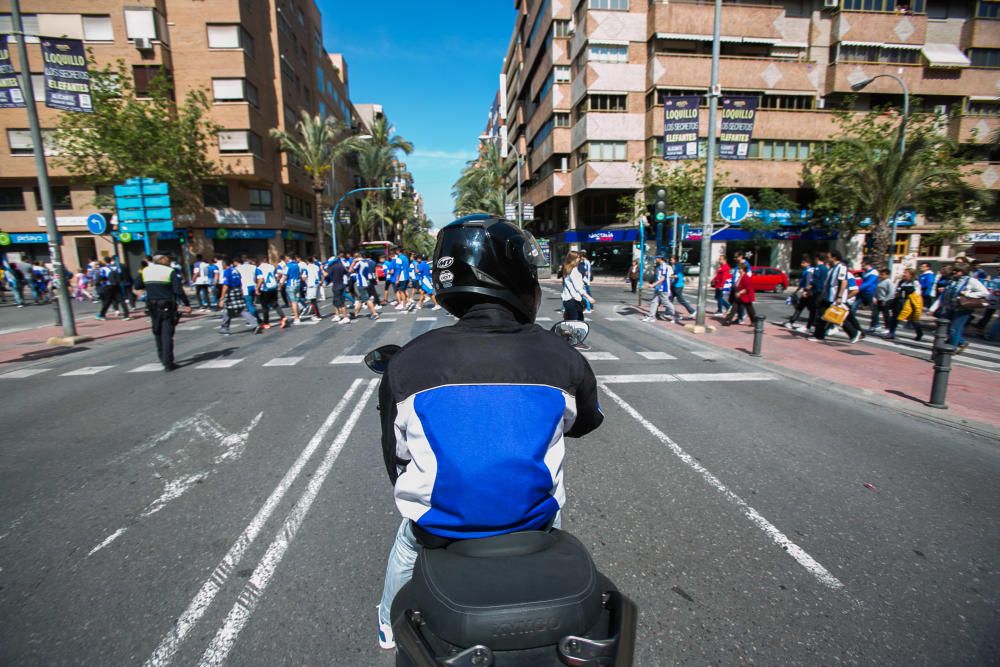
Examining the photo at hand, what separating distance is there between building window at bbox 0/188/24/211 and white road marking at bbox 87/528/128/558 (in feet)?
130

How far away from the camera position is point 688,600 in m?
2.46

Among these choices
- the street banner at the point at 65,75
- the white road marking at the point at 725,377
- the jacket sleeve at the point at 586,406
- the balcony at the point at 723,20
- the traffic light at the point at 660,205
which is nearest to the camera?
the jacket sleeve at the point at 586,406

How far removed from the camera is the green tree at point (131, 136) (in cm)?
2275

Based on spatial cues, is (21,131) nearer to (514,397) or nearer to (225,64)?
(225,64)

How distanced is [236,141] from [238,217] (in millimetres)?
4714

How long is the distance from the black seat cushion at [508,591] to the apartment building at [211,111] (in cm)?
2998

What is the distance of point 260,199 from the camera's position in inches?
1267

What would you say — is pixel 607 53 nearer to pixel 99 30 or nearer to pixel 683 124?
Answer: pixel 683 124

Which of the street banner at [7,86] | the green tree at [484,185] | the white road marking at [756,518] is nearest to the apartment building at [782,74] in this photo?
the green tree at [484,185]

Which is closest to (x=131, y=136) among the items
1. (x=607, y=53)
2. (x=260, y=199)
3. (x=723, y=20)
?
(x=260, y=199)

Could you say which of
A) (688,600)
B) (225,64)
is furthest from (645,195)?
(688,600)

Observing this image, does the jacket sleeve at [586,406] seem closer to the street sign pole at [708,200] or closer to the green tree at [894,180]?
the street sign pole at [708,200]

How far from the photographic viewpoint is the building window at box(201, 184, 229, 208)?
3034 cm

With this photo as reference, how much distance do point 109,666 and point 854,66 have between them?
43.8 meters
